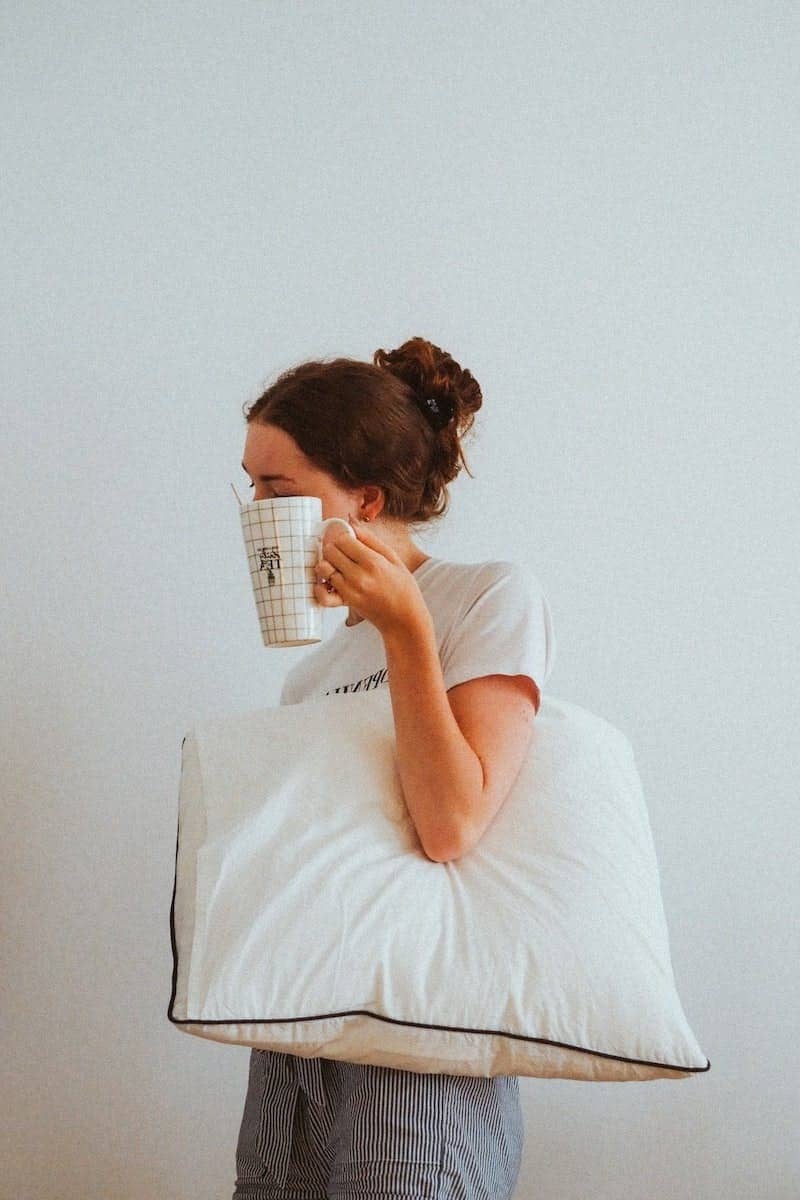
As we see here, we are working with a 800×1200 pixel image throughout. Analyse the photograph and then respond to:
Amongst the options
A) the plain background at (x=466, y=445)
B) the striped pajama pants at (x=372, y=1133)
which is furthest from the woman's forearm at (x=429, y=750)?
the plain background at (x=466, y=445)

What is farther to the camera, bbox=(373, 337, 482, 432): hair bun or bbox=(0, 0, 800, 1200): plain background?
bbox=(0, 0, 800, 1200): plain background

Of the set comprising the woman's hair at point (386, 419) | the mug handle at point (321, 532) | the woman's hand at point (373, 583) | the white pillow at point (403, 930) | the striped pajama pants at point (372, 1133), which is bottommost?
the striped pajama pants at point (372, 1133)

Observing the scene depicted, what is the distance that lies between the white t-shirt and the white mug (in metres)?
0.14

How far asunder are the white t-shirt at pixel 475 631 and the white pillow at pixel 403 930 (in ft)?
0.36

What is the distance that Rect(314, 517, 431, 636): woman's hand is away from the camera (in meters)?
0.88

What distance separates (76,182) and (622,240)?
0.68m

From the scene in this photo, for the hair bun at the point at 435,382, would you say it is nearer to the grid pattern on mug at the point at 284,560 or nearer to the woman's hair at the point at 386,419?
the woman's hair at the point at 386,419

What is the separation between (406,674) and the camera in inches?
34.4

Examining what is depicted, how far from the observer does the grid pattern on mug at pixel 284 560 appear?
2.97 ft

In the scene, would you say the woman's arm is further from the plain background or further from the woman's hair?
the plain background

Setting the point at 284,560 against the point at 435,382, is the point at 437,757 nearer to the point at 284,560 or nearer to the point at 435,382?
the point at 284,560

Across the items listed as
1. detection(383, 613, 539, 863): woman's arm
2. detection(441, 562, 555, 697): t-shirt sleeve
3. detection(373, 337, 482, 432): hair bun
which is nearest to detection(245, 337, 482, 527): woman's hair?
detection(373, 337, 482, 432): hair bun

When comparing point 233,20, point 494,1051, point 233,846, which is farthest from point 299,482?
point 233,20

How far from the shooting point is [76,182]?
1399mm
